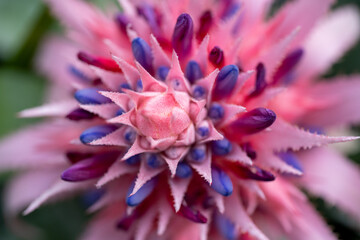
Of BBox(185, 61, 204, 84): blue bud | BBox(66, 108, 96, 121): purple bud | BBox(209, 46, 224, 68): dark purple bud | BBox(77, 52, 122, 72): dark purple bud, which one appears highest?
BBox(209, 46, 224, 68): dark purple bud

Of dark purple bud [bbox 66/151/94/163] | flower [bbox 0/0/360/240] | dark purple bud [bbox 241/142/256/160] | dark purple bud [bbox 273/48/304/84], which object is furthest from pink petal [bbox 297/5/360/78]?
dark purple bud [bbox 66/151/94/163]

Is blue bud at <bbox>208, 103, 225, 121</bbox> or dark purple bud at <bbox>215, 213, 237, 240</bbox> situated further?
dark purple bud at <bbox>215, 213, 237, 240</bbox>

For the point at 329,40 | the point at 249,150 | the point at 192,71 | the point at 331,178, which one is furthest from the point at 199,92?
the point at 329,40

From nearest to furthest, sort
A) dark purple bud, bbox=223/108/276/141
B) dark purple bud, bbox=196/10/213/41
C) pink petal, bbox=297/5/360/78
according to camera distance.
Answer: dark purple bud, bbox=223/108/276/141 → dark purple bud, bbox=196/10/213/41 → pink petal, bbox=297/5/360/78

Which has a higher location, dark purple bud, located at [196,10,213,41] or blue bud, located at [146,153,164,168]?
dark purple bud, located at [196,10,213,41]

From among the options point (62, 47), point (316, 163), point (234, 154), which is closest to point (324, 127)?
point (316, 163)

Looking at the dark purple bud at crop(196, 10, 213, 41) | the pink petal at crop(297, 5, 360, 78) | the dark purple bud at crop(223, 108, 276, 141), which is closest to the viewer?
the dark purple bud at crop(223, 108, 276, 141)

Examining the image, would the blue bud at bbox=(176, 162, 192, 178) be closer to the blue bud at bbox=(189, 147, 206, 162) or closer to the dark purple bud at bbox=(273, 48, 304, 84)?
the blue bud at bbox=(189, 147, 206, 162)
